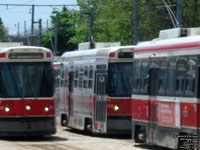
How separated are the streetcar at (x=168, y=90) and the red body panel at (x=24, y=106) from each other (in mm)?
3102

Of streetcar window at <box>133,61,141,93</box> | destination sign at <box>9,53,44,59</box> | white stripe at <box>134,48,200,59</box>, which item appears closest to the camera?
white stripe at <box>134,48,200,59</box>

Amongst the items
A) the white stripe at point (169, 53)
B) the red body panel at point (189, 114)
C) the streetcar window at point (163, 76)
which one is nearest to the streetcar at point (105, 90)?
the white stripe at point (169, 53)

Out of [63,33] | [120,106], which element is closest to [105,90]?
[120,106]

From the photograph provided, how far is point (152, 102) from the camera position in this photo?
65.4 feet

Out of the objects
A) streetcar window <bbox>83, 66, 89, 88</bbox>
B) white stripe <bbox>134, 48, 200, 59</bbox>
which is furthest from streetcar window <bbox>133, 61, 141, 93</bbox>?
streetcar window <bbox>83, 66, 89, 88</bbox>

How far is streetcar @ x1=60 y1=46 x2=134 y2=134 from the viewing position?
24312mm

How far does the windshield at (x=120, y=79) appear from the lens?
80.2 ft

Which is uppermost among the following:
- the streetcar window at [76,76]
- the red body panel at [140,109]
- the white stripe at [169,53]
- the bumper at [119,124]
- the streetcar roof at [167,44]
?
the streetcar roof at [167,44]

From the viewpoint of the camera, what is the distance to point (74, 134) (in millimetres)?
26688

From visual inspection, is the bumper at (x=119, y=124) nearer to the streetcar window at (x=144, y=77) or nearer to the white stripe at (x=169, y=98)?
the white stripe at (x=169, y=98)

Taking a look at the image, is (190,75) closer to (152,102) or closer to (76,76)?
(152,102)

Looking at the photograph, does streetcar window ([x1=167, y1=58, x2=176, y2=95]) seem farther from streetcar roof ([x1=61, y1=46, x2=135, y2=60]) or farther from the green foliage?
the green foliage

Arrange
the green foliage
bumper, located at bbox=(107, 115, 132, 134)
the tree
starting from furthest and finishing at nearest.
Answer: the tree
the green foliage
bumper, located at bbox=(107, 115, 132, 134)

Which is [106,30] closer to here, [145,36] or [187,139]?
[145,36]
